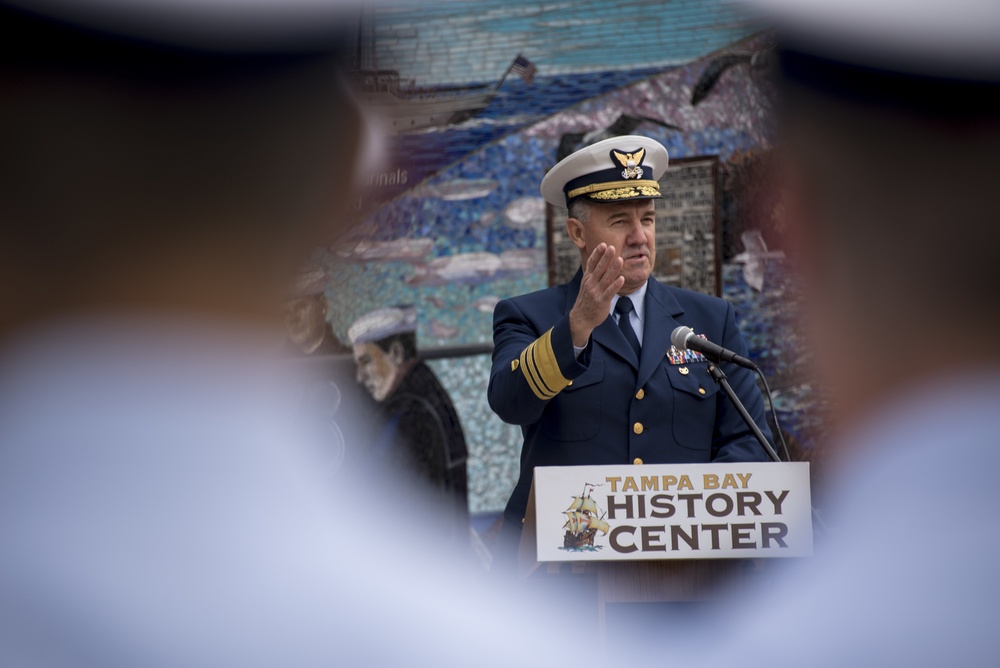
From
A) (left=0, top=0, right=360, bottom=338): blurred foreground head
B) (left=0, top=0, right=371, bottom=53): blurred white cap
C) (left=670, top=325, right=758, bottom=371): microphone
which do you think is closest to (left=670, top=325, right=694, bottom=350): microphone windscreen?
(left=670, top=325, right=758, bottom=371): microphone

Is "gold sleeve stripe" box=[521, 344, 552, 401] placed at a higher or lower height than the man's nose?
lower

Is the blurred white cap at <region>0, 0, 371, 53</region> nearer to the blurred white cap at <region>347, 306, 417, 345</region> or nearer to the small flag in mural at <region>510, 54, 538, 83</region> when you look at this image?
the small flag in mural at <region>510, 54, 538, 83</region>

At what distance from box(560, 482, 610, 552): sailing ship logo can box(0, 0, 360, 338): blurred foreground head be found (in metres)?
2.98

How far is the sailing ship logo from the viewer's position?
81.6 inches

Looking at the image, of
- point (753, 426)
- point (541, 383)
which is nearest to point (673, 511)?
point (753, 426)

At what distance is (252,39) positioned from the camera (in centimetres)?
481

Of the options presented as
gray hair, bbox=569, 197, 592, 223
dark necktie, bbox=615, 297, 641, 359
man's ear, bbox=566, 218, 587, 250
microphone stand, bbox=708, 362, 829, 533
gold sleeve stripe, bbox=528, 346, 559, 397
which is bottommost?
microphone stand, bbox=708, 362, 829, 533

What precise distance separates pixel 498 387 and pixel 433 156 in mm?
2298

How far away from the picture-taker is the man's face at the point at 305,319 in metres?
4.85

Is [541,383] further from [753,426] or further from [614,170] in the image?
[614,170]

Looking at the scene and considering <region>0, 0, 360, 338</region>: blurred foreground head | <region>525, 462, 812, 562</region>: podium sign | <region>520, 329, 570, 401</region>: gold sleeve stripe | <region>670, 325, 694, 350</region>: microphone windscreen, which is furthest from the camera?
<region>0, 0, 360, 338</region>: blurred foreground head

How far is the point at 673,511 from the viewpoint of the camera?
6.86ft

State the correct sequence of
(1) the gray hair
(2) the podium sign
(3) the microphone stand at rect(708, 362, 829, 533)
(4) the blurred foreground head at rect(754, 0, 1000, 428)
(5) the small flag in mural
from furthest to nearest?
(5) the small flag in mural
(4) the blurred foreground head at rect(754, 0, 1000, 428)
(1) the gray hair
(3) the microphone stand at rect(708, 362, 829, 533)
(2) the podium sign

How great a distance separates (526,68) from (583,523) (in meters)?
3.00
